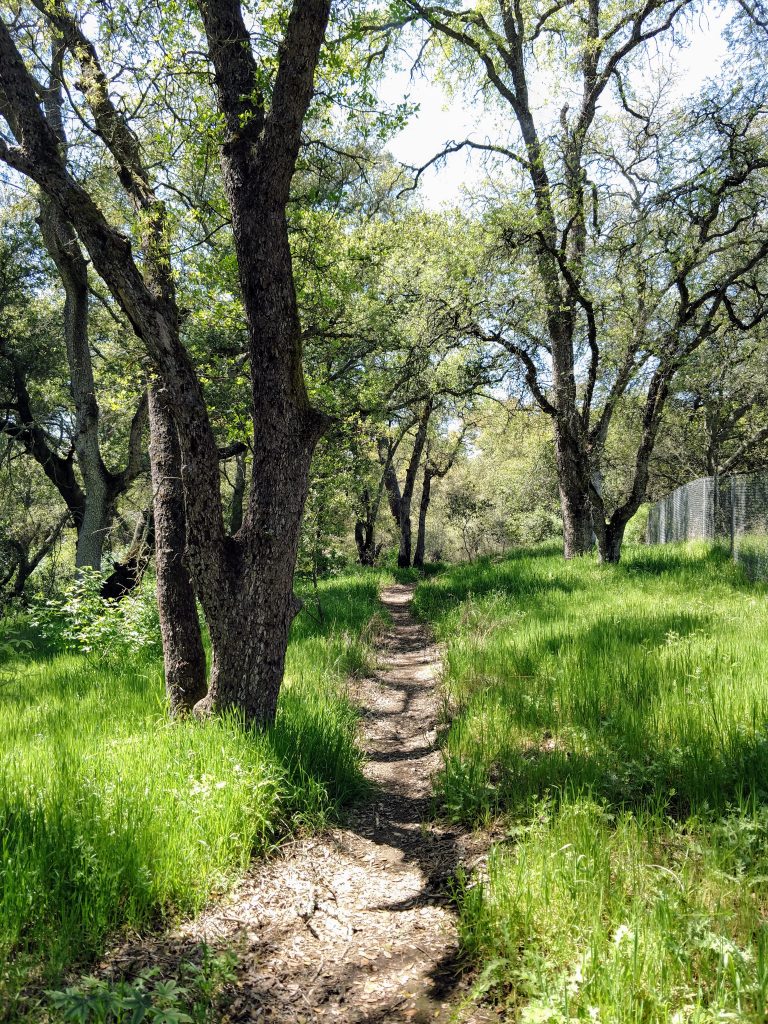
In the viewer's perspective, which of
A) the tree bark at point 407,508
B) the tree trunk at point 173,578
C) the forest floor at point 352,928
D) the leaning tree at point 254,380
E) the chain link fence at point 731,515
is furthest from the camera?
the tree bark at point 407,508

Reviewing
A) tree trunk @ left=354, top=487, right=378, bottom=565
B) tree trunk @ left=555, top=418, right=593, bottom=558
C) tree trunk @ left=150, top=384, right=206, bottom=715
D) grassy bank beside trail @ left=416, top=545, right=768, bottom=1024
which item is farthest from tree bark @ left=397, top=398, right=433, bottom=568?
tree trunk @ left=150, top=384, right=206, bottom=715

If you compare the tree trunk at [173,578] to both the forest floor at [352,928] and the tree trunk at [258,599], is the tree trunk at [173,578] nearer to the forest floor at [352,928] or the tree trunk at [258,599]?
the tree trunk at [258,599]

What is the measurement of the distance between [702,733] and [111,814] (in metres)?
3.51

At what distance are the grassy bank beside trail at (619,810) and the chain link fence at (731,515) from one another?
218cm

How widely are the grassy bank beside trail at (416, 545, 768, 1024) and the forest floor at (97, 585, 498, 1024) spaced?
225 millimetres

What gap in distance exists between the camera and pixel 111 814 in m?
2.98

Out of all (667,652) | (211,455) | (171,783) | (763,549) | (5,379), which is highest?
(5,379)

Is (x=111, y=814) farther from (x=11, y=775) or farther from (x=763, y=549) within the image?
(x=763, y=549)

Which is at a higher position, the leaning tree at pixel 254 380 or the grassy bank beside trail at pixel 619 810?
the leaning tree at pixel 254 380

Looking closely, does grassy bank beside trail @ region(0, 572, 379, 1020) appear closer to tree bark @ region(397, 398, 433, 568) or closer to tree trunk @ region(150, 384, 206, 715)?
tree trunk @ region(150, 384, 206, 715)

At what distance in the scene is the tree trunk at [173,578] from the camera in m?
5.02

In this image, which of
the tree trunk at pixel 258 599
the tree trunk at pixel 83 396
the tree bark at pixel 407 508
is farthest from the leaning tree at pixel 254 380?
the tree bark at pixel 407 508

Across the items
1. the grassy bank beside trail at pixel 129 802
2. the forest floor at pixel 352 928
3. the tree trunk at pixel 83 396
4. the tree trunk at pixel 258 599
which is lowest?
the forest floor at pixel 352 928

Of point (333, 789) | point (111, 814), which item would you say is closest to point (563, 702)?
point (333, 789)
